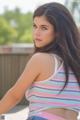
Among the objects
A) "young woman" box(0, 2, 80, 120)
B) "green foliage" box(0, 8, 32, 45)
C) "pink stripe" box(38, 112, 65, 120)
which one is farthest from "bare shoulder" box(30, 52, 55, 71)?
"green foliage" box(0, 8, 32, 45)

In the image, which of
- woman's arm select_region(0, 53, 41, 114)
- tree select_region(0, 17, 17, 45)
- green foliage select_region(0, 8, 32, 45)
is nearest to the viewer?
woman's arm select_region(0, 53, 41, 114)

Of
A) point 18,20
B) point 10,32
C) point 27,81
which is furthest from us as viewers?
point 18,20

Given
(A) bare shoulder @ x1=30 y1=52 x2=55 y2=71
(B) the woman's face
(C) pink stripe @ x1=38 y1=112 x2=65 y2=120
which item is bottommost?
(C) pink stripe @ x1=38 y1=112 x2=65 y2=120

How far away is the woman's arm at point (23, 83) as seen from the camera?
209cm

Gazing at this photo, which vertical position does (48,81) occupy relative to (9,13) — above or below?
above

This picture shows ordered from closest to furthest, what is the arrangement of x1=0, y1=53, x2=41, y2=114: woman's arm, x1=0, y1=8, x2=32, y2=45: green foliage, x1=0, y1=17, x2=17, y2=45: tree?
x1=0, y1=53, x2=41, y2=114: woman's arm → x1=0, y1=17, x2=17, y2=45: tree → x1=0, y1=8, x2=32, y2=45: green foliage

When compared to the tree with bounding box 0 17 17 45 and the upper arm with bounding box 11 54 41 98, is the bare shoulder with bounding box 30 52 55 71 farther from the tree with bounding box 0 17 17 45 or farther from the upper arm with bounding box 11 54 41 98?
the tree with bounding box 0 17 17 45

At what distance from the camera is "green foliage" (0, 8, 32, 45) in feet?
247

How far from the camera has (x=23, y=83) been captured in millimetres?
2094

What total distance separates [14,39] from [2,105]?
77402 millimetres

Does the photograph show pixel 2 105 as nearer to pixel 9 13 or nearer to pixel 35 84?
pixel 35 84

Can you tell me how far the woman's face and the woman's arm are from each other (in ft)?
0.34

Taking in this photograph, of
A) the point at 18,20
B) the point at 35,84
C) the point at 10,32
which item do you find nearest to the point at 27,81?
the point at 35,84

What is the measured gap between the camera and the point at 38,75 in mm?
2115
